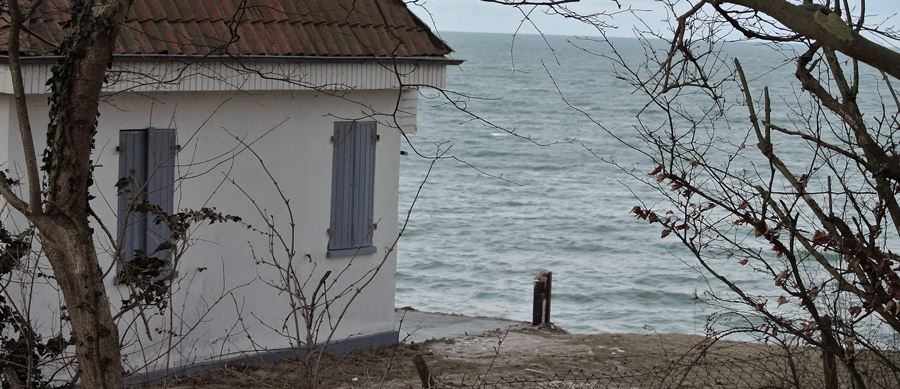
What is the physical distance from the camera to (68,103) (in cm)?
431

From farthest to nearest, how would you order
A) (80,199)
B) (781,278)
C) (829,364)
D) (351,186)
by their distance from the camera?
(351,186) → (829,364) → (781,278) → (80,199)

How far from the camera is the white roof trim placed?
295 inches

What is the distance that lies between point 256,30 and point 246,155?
1312 millimetres

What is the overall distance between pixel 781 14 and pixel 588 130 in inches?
2649

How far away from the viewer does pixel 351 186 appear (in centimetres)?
1051

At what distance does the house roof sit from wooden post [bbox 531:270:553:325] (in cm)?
620

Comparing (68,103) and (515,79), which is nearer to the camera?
(68,103)

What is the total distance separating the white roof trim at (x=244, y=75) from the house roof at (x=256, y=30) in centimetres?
13

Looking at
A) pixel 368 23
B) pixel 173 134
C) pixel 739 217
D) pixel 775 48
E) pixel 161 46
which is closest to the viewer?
pixel 739 217

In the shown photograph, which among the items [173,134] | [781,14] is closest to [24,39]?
[173,134]

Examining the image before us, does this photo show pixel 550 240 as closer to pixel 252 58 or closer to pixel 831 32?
pixel 252 58

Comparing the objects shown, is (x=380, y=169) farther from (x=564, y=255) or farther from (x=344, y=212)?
(x=564, y=255)

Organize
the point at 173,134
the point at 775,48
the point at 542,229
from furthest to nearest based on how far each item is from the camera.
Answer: the point at 542,229 → the point at 173,134 → the point at 775,48

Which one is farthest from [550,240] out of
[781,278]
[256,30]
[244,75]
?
[781,278]
